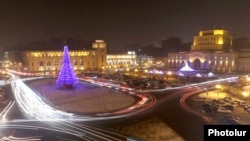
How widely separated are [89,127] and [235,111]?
59.2ft

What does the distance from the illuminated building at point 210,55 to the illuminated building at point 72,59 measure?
2713 cm

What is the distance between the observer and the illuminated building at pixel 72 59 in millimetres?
92938

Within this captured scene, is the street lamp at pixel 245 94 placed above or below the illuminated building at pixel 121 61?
below

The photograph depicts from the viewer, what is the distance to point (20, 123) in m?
28.2

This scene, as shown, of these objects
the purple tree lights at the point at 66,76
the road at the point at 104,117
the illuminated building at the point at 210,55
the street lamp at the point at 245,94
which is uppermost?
the illuminated building at the point at 210,55

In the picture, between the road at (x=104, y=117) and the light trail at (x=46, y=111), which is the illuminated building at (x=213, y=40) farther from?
the light trail at (x=46, y=111)

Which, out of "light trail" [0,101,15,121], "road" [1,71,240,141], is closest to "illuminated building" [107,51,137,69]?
"road" [1,71,240,141]

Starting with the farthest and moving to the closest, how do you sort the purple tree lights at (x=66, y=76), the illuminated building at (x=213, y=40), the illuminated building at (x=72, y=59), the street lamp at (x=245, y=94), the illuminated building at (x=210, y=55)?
1. the illuminated building at (x=213, y=40)
2. the illuminated building at (x=72, y=59)
3. the illuminated building at (x=210, y=55)
4. the purple tree lights at (x=66, y=76)
5. the street lamp at (x=245, y=94)

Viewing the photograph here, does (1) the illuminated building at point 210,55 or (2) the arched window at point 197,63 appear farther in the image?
(2) the arched window at point 197,63

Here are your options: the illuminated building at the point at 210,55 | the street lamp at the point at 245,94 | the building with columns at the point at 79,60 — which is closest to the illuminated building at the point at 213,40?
the illuminated building at the point at 210,55

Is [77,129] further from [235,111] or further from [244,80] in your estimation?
[244,80]

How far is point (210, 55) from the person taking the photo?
290 feet

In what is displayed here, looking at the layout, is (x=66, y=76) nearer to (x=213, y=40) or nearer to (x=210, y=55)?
(x=210, y=55)

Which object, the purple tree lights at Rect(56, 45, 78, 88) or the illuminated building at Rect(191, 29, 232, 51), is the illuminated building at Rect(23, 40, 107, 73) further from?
the purple tree lights at Rect(56, 45, 78, 88)
